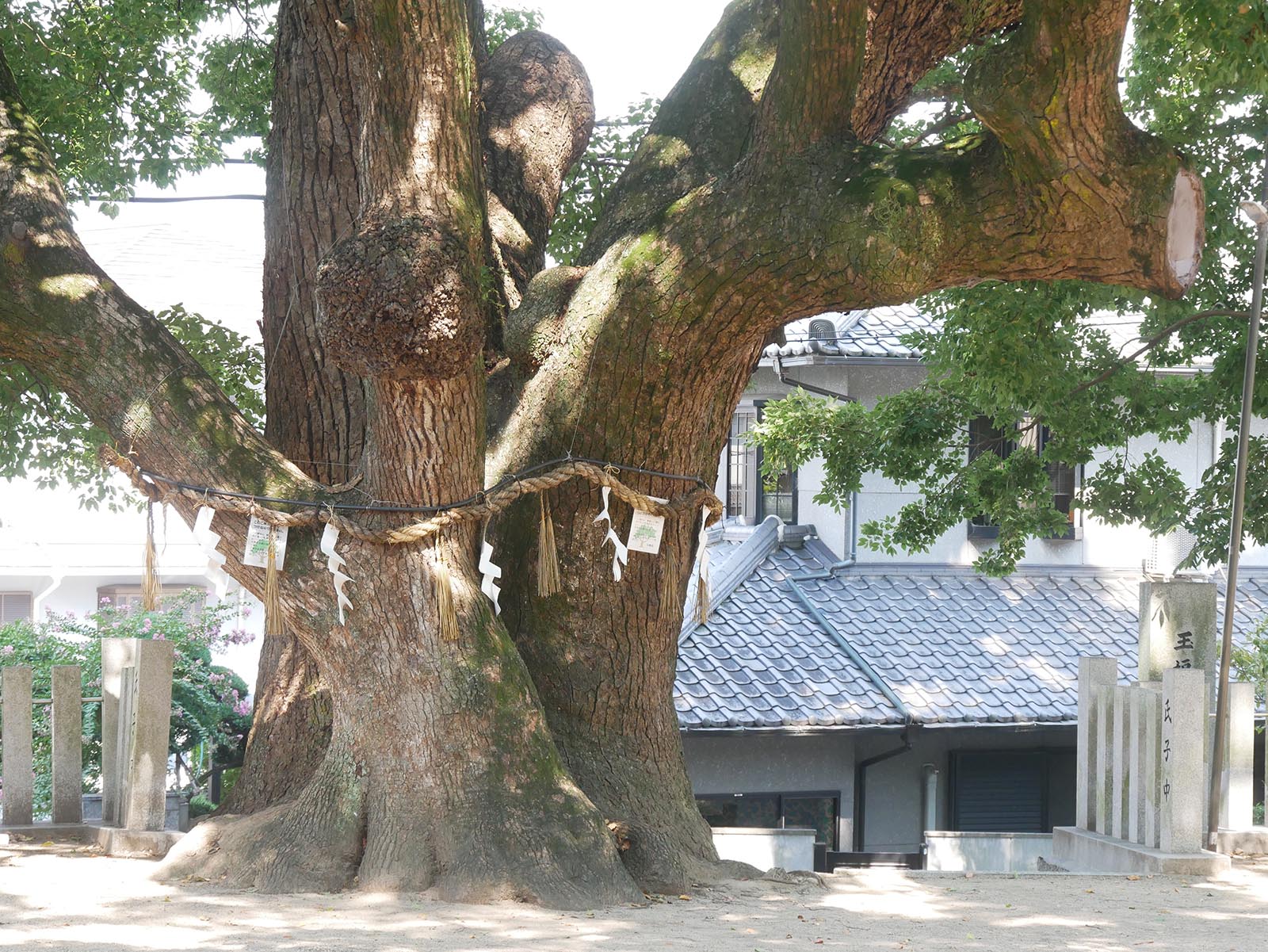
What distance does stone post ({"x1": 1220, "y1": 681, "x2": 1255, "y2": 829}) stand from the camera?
26.8ft

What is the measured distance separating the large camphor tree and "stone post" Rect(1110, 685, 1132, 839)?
287 centimetres

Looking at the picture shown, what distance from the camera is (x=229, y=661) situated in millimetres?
21766

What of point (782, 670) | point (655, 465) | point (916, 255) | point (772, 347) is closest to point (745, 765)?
point (782, 670)

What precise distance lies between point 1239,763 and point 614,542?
4.45 metres

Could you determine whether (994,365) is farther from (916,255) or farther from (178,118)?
(178,118)

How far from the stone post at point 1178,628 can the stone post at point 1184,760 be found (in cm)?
138

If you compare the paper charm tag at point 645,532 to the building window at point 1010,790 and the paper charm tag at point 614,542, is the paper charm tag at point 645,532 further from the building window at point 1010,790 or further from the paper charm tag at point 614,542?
the building window at point 1010,790

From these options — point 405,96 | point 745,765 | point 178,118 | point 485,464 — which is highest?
point 178,118

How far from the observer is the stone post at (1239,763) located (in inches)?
321

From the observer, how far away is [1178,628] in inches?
346

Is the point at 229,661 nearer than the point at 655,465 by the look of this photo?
No

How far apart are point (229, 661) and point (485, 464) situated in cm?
1694

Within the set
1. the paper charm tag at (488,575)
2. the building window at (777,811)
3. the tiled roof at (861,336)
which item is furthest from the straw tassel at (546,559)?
the tiled roof at (861,336)

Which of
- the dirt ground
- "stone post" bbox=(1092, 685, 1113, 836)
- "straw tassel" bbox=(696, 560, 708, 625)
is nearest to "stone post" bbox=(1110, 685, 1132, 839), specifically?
"stone post" bbox=(1092, 685, 1113, 836)
